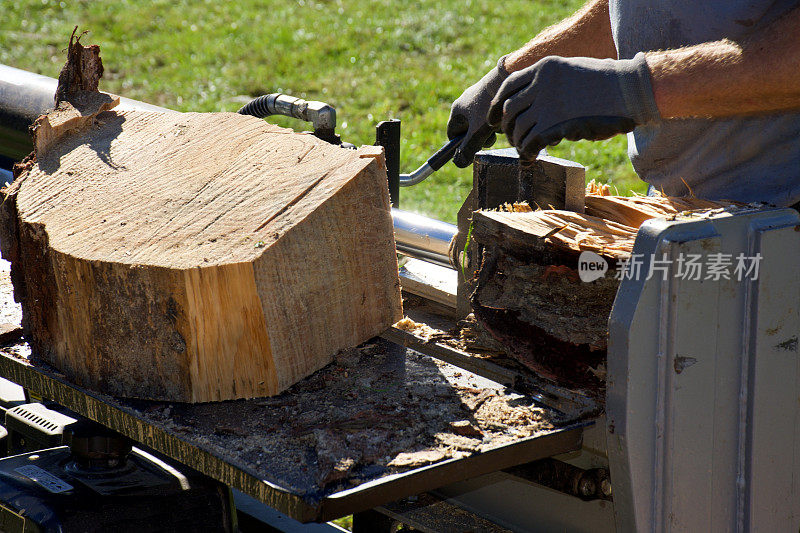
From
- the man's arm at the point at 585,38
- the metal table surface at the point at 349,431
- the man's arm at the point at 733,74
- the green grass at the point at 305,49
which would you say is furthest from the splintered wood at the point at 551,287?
the green grass at the point at 305,49

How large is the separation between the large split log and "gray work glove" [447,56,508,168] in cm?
55

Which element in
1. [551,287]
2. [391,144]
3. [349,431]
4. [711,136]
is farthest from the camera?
[391,144]

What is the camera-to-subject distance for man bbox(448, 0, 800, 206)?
5.52 ft

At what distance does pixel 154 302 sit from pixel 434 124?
17.8 feet

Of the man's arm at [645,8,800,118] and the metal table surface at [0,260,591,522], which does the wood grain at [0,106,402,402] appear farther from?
the man's arm at [645,8,800,118]

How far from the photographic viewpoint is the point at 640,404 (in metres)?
1.36

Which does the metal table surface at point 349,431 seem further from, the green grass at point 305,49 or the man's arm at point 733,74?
the green grass at point 305,49

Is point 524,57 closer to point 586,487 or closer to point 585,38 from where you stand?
point 585,38

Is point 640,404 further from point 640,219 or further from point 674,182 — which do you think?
point 674,182

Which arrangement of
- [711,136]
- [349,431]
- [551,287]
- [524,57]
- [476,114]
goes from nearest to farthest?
[349,431] → [551,287] → [711,136] → [476,114] → [524,57]

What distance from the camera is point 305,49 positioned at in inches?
325

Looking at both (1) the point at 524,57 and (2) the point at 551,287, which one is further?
(1) the point at 524,57

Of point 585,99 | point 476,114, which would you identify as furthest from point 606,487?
point 476,114

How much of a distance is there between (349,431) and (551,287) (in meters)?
0.47
